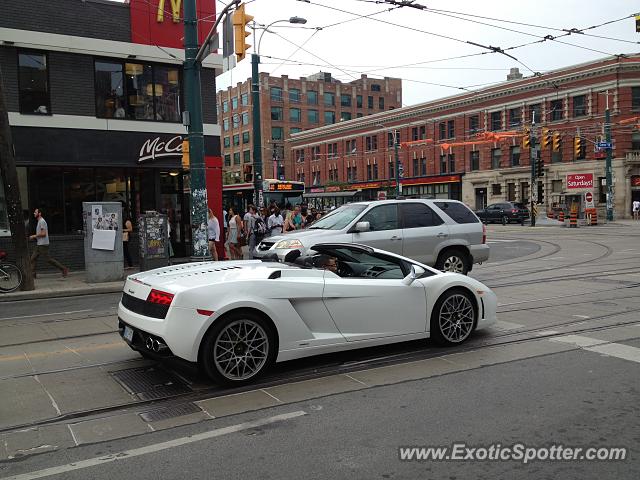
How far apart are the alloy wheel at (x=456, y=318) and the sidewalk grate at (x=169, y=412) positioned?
10.1 ft

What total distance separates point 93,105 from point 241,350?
1411cm

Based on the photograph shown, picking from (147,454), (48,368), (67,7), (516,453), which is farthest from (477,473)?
(67,7)

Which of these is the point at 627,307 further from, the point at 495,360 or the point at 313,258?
the point at 313,258

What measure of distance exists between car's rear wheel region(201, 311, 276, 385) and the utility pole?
30.4 feet

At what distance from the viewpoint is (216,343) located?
5.30 meters

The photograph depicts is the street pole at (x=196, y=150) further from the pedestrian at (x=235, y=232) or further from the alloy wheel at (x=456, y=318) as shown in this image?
the alloy wheel at (x=456, y=318)

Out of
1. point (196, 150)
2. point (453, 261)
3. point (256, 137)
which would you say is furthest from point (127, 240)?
point (453, 261)

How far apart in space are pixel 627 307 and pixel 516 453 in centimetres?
598

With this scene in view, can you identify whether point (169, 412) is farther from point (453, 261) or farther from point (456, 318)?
point (453, 261)

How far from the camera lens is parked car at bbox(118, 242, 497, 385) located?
17.3 feet

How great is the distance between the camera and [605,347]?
6590mm

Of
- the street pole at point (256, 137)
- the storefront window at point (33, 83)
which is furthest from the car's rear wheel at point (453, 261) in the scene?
the storefront window at point (33, 83)

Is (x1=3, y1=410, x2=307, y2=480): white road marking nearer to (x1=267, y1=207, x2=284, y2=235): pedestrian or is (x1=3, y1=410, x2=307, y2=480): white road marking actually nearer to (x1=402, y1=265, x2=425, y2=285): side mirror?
(x1=402, y1=265, x2=425, y2=285): side mirror

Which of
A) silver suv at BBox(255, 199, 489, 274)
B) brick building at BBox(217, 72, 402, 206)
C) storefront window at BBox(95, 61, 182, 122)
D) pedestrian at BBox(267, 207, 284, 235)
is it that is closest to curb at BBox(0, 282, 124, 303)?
silver suv at BBox(255, 199, 489, 274)
